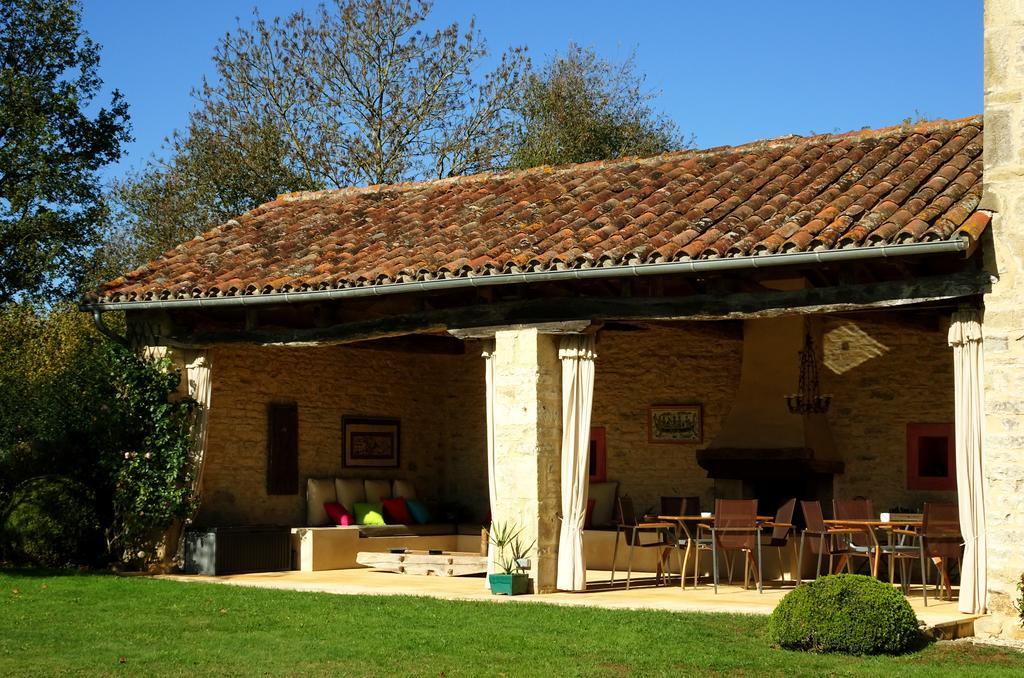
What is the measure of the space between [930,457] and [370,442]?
21.1 feet

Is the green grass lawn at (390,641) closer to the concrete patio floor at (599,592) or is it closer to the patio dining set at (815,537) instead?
the concrete patio floor at (599,592)

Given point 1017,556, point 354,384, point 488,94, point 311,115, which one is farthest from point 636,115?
point 1017,556

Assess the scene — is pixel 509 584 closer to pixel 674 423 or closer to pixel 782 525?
pixel 782 525

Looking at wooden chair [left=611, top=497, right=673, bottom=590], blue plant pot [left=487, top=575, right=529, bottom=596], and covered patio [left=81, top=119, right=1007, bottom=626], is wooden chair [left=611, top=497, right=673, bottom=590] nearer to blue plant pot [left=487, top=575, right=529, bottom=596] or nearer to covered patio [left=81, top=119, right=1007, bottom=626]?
covered patio [left=81, top=119, right=1007, bottom=626]

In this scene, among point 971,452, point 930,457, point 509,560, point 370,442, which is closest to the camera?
point 971,452

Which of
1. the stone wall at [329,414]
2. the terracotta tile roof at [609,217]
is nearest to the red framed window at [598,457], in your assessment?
the stone wall at [329,414]

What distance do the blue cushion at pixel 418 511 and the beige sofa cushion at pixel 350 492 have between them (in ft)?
2.06

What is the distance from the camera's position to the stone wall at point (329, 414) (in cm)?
1359

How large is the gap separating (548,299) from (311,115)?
1304cm

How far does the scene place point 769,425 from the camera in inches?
534

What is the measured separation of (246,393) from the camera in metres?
13.8

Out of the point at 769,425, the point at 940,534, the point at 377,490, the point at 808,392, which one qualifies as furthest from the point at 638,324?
the point at 377,490

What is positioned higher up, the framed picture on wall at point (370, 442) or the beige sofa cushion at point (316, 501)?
the framed picture on wall at point (370, 442)

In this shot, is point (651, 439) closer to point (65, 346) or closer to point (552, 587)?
point (552, 587)
